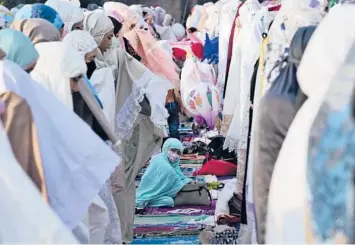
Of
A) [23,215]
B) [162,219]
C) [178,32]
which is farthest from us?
[178,32]

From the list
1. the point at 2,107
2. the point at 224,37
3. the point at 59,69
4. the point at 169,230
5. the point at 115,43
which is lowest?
the point at 169,230

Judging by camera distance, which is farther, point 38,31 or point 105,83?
point 105,83

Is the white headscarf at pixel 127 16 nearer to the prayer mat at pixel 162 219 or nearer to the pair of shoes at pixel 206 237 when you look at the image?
the prayer mat at pixel 162 219

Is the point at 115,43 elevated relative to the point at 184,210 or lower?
elevated

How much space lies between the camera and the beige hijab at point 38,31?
12.9 feet

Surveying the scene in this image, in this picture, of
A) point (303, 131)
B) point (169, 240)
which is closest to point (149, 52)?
point (169, 240)

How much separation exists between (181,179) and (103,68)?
185 cm

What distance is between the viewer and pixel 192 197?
247 inches

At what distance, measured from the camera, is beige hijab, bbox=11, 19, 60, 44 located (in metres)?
3.94

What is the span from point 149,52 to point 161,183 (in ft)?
5.98

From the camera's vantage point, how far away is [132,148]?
543 cm

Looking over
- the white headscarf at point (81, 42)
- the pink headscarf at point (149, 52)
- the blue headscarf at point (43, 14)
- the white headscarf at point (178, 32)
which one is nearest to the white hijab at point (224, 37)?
the pink headscarf at point (149, 52)

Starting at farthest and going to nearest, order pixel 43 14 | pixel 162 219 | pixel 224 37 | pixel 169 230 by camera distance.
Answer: pixel 224 37 < pixel 162 219 < pixel 169 230 < pixel 43 14

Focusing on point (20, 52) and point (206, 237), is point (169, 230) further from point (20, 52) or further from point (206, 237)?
point (20, 52)
